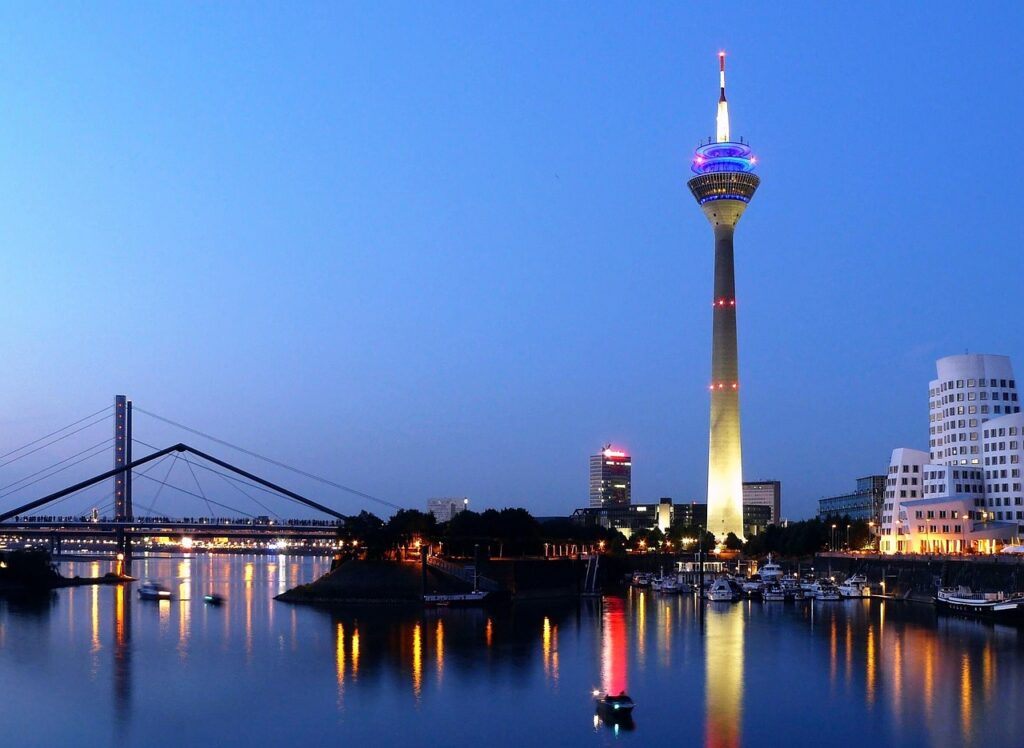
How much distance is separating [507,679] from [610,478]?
14725 centimetres

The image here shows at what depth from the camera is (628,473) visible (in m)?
182

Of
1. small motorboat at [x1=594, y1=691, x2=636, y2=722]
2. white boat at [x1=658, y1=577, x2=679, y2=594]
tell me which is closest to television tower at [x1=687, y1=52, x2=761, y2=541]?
white boat at [x1=658, y1=577, x2=679, y2=594]

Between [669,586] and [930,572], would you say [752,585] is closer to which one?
[669,586]

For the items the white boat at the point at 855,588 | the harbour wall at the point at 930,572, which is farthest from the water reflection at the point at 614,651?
the harbour wall at the point at 930,572

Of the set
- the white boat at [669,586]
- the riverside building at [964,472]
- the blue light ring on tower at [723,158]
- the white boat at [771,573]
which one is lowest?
the white boat at [669,586]

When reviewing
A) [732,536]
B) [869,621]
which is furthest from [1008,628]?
[732,536]

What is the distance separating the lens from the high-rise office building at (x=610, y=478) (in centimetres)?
17755

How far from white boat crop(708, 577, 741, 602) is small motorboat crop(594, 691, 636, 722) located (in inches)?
1410

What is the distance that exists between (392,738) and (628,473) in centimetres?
15746

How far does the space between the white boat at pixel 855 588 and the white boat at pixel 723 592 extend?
5.33 metres

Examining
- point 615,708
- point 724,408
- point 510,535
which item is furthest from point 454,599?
point 724,408

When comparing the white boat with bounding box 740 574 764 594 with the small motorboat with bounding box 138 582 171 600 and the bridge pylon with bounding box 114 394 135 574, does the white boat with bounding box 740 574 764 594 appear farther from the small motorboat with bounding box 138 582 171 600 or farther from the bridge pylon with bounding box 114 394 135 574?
the bridge pylon with bounding box 114 394 135 574

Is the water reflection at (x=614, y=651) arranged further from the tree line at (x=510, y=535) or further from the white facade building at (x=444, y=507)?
the white facade building at (x=444, y=507)

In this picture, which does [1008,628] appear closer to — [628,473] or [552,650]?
[552,650]
